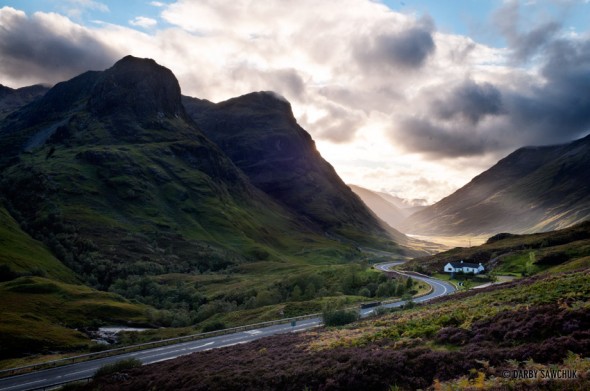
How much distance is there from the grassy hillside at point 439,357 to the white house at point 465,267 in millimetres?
89705

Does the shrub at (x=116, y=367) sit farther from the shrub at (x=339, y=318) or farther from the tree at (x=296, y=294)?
the tree at (x=296, y=294)

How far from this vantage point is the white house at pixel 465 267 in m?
118

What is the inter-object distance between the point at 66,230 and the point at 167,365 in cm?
15715

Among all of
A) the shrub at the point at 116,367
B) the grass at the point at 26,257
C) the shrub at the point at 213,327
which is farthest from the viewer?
the grass at the point at 26,257

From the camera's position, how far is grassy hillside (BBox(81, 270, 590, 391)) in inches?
711

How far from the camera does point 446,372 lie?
1980 cm

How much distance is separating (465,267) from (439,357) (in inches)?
4277

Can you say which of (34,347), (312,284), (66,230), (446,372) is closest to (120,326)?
(34,347)

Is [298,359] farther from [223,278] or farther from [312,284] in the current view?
[223,278]

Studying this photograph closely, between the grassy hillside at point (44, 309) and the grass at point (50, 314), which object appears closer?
the grass at point (50, 314)

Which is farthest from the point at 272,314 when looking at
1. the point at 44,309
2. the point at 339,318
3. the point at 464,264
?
the point at 464,264

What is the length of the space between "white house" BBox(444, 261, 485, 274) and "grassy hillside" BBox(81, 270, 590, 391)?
89705 mm

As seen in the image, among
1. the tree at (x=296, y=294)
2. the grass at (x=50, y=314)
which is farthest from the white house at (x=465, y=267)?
the grass at (x=50, y=314)

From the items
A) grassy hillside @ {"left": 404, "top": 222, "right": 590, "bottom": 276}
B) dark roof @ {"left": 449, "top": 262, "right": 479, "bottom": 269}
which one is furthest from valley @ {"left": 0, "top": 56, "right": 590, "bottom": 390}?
dark roof @ {"left": 449, "top": 262, "right": 479, "bottom": 269}
